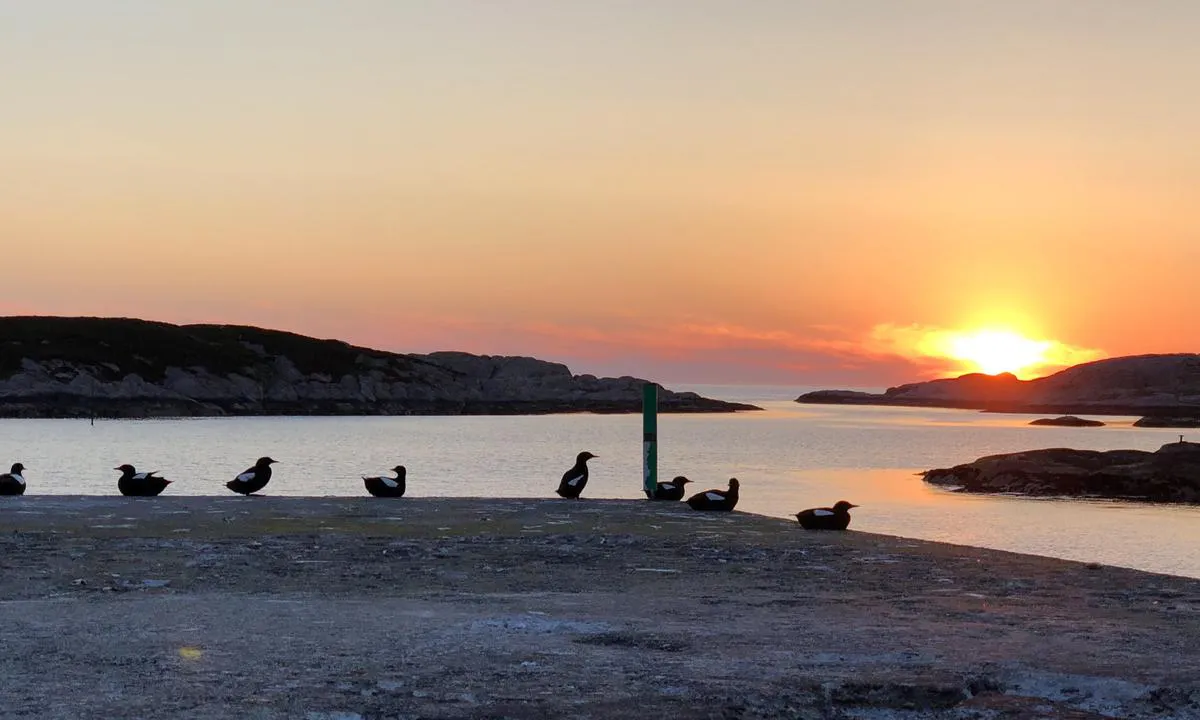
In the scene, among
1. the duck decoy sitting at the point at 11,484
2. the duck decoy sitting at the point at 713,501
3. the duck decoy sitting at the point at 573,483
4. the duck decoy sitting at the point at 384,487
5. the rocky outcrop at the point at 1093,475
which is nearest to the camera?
the duck decoy sitting at the point at 713,501

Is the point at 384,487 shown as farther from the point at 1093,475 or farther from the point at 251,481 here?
the point at 1093,475

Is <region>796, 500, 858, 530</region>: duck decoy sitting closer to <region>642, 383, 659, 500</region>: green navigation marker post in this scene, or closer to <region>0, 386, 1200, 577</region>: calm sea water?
<region>642, 383, 659, 500</region>: green navigation marker post

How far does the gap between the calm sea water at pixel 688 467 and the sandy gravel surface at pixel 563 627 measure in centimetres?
2179

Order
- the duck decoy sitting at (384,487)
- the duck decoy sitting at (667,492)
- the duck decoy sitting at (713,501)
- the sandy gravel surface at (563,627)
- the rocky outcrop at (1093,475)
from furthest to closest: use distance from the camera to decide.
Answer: the rocky outcrop at (1093,475) → the duck decoy sitting at (384,487) → the duck decoy sitting at (667,492) → the duck decoy sitting at (713,501) → the sandy gravel surface at (563,627)

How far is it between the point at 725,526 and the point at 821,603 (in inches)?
354

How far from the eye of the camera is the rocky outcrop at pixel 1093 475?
61500 millimetres

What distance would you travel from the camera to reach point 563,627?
11.8m

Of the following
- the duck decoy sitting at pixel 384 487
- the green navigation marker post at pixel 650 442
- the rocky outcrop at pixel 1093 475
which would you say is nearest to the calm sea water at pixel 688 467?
the rocky outcrop at pixel 1093 475

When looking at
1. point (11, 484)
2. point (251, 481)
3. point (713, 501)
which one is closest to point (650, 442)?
point (713, 501)

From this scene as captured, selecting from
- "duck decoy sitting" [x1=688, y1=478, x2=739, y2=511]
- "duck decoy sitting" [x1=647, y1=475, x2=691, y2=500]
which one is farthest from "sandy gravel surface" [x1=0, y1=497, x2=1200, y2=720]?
"duck decoy sitting" [x1=647, y1=475, x2=691, y2=500]

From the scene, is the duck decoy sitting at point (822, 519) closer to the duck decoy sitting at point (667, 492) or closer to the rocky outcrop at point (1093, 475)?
the duck decoy sitting at point (667, 492)

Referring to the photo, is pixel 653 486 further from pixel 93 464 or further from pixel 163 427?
pixel 163 427

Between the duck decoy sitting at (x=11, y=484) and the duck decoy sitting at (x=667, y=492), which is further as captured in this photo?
the duck decoy sitting at (x=667, y=492)

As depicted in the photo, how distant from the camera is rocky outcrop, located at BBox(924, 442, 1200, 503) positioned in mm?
61500
